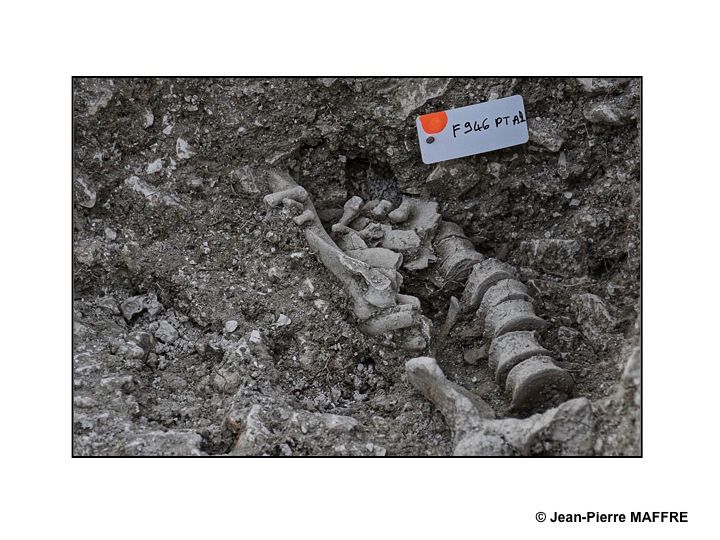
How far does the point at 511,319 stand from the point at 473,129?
706mm

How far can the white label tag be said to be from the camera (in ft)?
8.62

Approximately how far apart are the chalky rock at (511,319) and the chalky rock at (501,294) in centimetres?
2

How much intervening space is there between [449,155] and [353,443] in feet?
3.62

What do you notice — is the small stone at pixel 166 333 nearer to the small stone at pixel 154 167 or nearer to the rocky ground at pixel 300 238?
the rocky ground at pixel 300 238

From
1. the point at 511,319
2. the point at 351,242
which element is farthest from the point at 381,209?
the point at 511,319

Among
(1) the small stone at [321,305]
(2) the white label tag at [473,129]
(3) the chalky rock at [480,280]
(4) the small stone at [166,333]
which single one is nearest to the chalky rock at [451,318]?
(3) the chalky rock at [480,280]

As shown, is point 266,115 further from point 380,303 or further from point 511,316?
point 511,316

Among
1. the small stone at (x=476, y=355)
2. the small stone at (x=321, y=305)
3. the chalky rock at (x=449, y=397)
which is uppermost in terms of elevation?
the small stone at (x=321, y=305)

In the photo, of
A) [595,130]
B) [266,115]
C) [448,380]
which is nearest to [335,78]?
[266,115]

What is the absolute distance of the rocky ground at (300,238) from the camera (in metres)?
2.31

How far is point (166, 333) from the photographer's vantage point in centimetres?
250


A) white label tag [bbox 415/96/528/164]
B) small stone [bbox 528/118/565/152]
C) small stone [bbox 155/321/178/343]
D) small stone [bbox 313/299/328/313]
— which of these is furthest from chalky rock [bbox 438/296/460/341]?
small stone [bbox 155/321/178/343]

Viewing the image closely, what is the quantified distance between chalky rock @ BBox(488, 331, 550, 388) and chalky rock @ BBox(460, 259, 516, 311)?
0.68 ft

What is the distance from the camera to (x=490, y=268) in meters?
2.60
